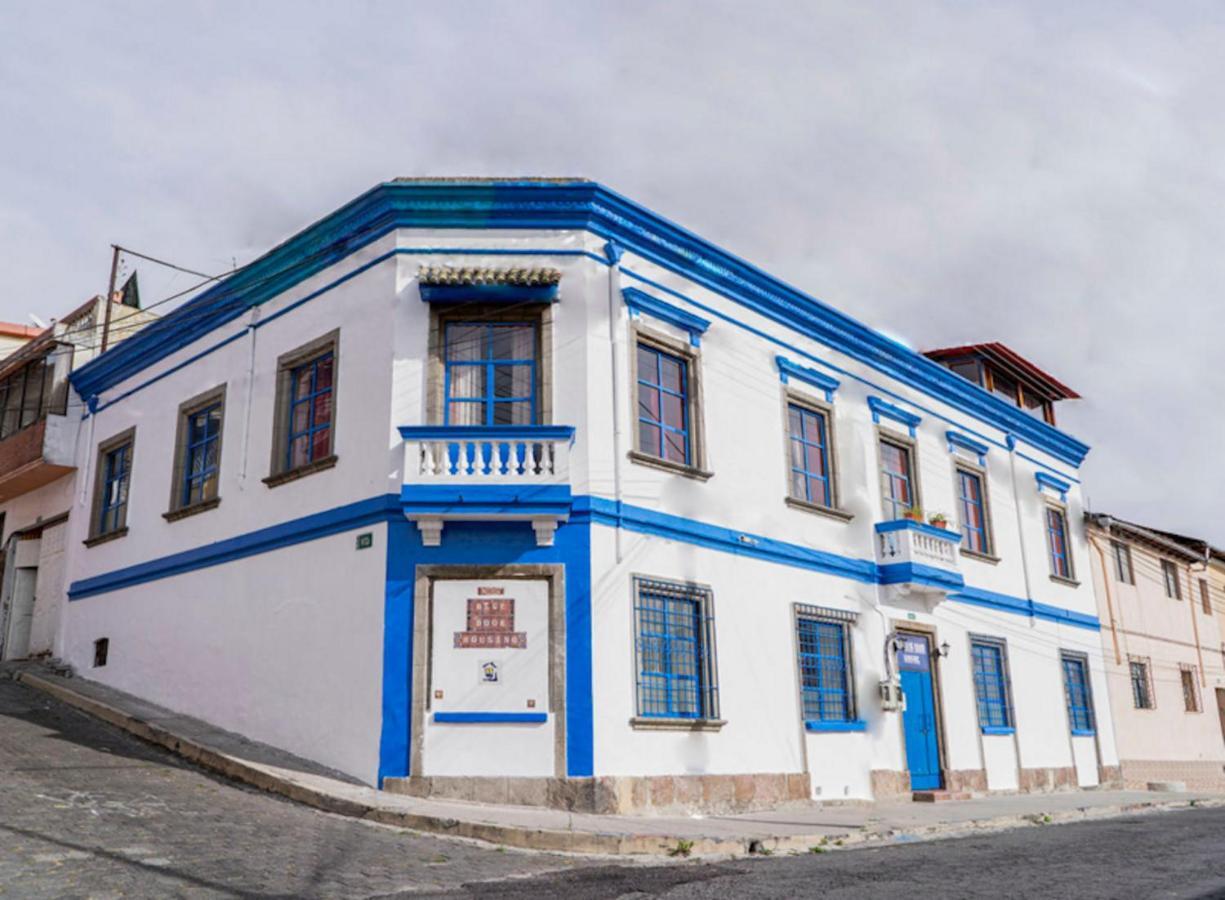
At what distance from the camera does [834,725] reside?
15711mm

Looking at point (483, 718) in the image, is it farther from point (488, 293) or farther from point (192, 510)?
point (192, 510)

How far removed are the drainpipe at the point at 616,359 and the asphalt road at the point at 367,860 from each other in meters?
4.73

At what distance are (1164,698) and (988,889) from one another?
851 inches

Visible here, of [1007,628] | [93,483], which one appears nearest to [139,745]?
[93,483]

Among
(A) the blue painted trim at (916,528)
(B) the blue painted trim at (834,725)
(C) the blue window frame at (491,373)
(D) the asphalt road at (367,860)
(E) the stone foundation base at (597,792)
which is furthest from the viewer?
(A) the blue painted trim at (916,528)

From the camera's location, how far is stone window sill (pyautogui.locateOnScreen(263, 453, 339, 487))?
14195mm

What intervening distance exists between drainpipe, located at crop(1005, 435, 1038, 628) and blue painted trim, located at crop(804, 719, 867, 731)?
7153 millimetres

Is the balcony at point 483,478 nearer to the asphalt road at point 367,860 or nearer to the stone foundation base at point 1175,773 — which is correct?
the asphalt road at point 367,860

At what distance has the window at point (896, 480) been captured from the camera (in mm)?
18547

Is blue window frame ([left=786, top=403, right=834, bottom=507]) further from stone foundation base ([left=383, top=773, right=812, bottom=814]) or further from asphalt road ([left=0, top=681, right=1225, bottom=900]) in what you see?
asphalt road ([left=0, top=681, right=1225, bottom=900])

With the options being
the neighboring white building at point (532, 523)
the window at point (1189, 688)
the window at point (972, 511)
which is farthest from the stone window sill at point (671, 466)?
the window at point (1189, 688)

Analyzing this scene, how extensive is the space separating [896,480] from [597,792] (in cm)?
910

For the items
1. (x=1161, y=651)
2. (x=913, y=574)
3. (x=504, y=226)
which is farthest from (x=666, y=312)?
(x=1161, y=651)

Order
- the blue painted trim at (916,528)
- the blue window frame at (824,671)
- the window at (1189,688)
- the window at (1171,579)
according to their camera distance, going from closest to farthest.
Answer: the blue window frame at (824,671) → the blue painted trim at (916,528) → the window at (1189,688) → the window at (1171,579)
